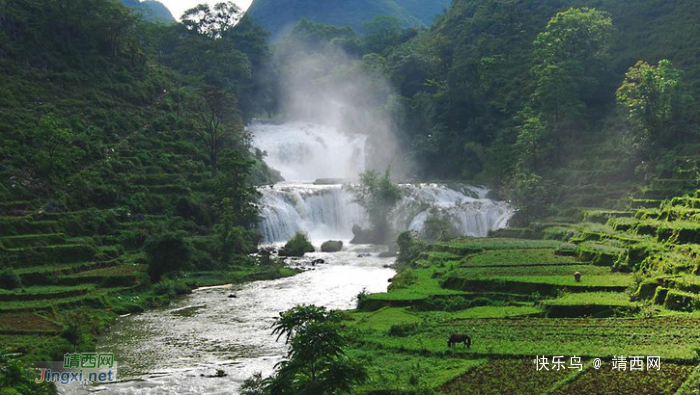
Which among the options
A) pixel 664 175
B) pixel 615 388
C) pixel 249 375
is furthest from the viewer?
pixel 664 175

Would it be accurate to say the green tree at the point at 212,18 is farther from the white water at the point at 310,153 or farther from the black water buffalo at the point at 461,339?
the black water buffalo at the point at 461,339

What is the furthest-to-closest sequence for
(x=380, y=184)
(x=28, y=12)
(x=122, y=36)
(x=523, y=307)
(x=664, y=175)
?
(x=122, y=36), (x=28, y=12), (x=380, y=184), (x=664, y=175), (x=523, y=307)

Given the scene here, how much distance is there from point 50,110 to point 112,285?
25.4 meters

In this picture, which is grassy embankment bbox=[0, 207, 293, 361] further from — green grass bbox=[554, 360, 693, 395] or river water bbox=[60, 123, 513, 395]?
green grass bbox=[554, 360, 693, 395]

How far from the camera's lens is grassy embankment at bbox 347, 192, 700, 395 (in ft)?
47.4

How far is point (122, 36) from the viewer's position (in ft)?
210

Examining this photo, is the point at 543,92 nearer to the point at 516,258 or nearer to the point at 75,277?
the point at 516,258

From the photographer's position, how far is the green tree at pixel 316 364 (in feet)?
38.6

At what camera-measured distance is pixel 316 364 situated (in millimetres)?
12258

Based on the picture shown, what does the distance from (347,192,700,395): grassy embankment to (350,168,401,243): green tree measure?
54.2 feet

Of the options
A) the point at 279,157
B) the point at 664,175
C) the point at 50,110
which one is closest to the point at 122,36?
the point at 50,110

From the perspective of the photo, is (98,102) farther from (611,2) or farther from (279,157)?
(611,2)

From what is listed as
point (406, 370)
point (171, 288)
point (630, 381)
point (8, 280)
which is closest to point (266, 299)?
point (171, 288)

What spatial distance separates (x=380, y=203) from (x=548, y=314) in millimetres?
30741
